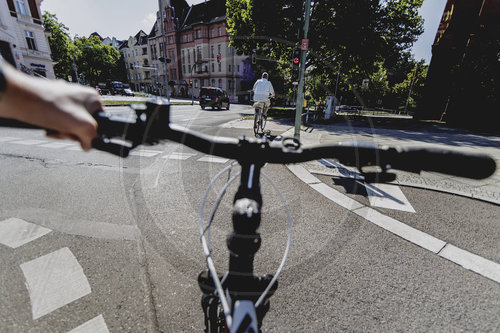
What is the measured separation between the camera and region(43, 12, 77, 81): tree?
41.9 m

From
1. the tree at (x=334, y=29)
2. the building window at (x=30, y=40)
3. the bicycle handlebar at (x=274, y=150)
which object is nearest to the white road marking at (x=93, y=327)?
the bicycle handlebar at (x=274, y=150)

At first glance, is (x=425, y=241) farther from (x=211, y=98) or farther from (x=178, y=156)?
Result: (x=211, y=98)

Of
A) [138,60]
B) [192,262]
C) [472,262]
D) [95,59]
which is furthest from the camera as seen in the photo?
[138,60]

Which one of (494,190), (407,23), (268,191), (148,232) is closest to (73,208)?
(148,232)

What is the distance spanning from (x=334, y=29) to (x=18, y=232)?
19140 mm

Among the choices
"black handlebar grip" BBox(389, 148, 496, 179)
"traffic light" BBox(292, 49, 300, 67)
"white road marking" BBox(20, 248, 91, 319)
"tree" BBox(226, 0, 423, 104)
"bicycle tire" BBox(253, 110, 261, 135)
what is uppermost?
"tree" BBox(226, 0, 423, 104)

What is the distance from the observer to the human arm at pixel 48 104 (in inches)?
20.1

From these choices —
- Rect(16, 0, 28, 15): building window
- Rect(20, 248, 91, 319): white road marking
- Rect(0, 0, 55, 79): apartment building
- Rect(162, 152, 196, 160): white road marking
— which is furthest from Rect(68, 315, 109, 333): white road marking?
Rect(16, 0, 28, 15): building window

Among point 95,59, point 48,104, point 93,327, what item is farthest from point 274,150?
point 95,59

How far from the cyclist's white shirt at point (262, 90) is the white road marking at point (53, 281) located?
7429 mm

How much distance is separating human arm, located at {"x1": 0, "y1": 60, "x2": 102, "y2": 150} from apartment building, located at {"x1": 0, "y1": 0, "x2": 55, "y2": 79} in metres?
33.9

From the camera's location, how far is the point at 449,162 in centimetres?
71

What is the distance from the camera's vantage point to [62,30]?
45250 mm

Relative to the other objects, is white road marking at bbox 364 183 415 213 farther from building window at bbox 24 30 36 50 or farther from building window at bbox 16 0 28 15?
building window at bbox 24 30 36 50
